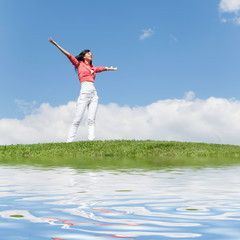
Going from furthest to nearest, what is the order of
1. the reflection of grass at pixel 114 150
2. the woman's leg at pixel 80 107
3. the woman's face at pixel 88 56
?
the woman's face at pixel 88 56 → the woman's leg at pixel 80 107 → the reflection of grass at pixel 114 150

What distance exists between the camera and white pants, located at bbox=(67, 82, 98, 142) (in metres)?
24.4

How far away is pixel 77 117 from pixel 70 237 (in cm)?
2073

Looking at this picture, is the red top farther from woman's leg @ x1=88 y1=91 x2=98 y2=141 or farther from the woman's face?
woman's leg @ x1=88 y1=91 x2=98 y2=141

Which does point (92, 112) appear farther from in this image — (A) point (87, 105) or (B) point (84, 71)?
(B) point (84, 71)

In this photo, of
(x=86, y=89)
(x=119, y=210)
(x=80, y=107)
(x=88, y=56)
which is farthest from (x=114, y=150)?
(x=119, y=210)

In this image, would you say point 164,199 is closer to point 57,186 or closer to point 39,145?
point 57,186

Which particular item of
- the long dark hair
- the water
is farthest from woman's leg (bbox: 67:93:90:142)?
the water

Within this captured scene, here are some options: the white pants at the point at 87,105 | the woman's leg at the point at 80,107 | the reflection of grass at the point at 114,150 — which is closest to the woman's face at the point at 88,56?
the white pants at the point at 87,105

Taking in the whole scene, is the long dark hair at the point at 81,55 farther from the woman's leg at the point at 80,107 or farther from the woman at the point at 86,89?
the woman's leg at the point at 80,107

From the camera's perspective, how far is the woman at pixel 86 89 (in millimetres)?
24422

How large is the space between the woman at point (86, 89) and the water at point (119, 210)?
15807mm

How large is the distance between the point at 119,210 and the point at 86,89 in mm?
19379

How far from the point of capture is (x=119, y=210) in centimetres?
533

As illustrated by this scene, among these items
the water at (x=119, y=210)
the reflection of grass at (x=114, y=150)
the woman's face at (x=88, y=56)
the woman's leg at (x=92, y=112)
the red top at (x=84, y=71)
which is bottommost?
the water at (x=119, y=210)
